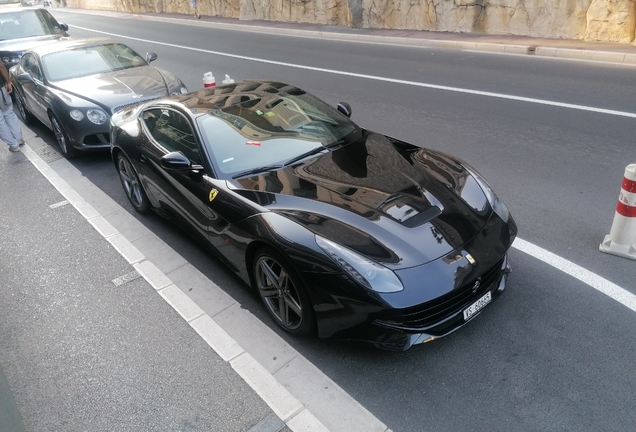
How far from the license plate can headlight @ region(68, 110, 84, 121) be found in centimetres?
622

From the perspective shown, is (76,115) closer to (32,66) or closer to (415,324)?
(32,66)

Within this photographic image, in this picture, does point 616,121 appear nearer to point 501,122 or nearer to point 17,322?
point 501,122

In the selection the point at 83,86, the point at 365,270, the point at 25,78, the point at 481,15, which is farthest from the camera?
the point at 481,15

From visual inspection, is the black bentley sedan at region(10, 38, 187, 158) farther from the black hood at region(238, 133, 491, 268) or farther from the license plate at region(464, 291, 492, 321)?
the license plate at region(464, 291, 492, 321)

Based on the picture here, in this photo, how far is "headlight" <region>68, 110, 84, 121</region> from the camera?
748cm

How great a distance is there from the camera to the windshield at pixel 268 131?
4.44 meters

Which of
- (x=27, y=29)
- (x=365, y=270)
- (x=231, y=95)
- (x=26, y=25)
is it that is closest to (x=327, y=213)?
(x=365, y=270)

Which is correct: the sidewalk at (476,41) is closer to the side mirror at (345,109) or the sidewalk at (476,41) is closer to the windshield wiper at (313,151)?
the side mirror at (345,109)

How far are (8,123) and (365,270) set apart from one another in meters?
7.26

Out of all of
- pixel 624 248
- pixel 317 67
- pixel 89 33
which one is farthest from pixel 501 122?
pixel 89 33

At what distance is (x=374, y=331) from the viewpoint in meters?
3.33

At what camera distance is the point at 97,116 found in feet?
24.7

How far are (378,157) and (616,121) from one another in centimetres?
490

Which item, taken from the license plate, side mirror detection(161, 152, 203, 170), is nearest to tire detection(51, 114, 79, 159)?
side mirror detection(161, 152, 203, 170)
